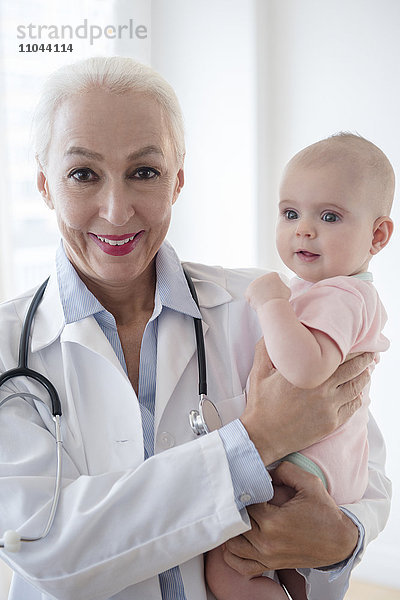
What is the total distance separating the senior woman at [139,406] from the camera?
45.6 inches

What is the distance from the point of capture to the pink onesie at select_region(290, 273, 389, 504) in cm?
119

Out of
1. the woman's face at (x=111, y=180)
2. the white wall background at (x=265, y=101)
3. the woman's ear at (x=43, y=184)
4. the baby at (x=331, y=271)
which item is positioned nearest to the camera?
the baby at (x=331, y=271)

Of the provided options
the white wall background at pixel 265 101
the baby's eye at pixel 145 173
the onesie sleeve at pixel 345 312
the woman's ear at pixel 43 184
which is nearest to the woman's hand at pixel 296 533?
the onesie sleeve at pixel 345 312

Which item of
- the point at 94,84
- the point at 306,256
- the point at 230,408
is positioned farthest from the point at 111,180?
the point at 230,408

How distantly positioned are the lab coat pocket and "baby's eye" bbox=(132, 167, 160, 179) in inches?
19.5

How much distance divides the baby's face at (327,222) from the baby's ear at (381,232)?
0.02m

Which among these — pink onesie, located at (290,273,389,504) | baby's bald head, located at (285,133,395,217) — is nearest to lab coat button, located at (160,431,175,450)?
pink onesie, located at (290,273,389,504)

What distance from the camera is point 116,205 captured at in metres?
1.34

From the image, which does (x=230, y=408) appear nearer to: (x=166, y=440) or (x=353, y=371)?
(x=166, y=440)

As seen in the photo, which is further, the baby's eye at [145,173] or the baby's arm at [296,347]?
the baby's eye at [145,173]

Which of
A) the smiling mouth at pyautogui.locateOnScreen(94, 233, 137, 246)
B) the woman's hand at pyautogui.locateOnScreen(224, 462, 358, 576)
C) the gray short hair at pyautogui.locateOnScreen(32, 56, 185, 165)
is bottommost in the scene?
the woman's hand at pyautogui.locateOnScreen(224, 462, 358, 576)

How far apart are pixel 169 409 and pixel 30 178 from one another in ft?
4.24

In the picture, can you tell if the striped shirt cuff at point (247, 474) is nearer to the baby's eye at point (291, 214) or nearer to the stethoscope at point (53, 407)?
the stethoscope at point (53, 407)

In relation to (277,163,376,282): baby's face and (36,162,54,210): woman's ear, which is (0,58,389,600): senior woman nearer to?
(36,162,54,210): woman's ear
